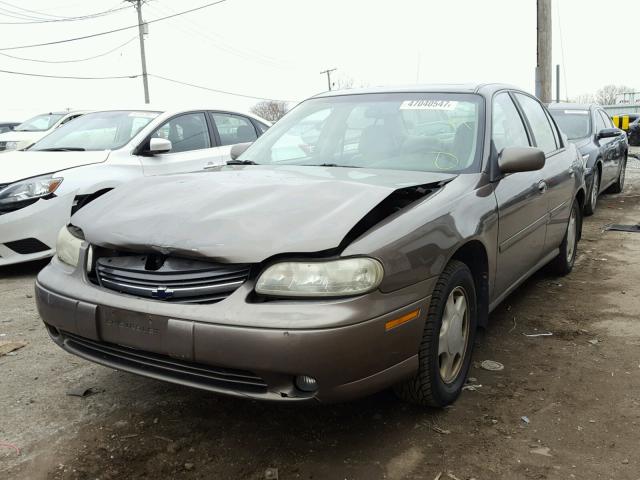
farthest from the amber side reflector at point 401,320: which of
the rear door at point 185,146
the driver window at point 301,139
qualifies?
the rear door at point 185,146

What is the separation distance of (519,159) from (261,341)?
186 centimetres

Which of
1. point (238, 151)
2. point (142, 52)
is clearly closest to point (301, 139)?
point (238, 151)

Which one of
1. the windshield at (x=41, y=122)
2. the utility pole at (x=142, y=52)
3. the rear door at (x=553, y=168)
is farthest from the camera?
the utility pole at (x=142, y=52)

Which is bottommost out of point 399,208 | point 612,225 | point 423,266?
point 612,225

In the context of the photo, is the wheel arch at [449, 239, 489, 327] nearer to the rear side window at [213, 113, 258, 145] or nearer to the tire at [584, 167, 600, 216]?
the rear side window at [213, 113, 258, 145]

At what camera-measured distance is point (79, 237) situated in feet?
9.64

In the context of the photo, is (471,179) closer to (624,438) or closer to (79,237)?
(624,438)

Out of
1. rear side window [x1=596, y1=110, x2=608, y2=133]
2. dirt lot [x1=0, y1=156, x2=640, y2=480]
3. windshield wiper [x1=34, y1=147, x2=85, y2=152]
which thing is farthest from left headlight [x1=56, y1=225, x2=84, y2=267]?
rear side window [x1=596, y1=110, x2=608, y2=133]

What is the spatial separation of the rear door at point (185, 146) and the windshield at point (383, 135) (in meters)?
2.38

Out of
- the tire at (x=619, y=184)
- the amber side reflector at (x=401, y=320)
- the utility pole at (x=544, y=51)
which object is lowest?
the tire at (x=619, y=184)

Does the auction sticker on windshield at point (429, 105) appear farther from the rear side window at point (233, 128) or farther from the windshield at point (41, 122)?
the windshield at point (41, 122)

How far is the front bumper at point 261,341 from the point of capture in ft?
7.34

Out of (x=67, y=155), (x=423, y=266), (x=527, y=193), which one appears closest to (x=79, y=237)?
(x=423, y=266)

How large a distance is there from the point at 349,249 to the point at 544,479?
1.16 metres
